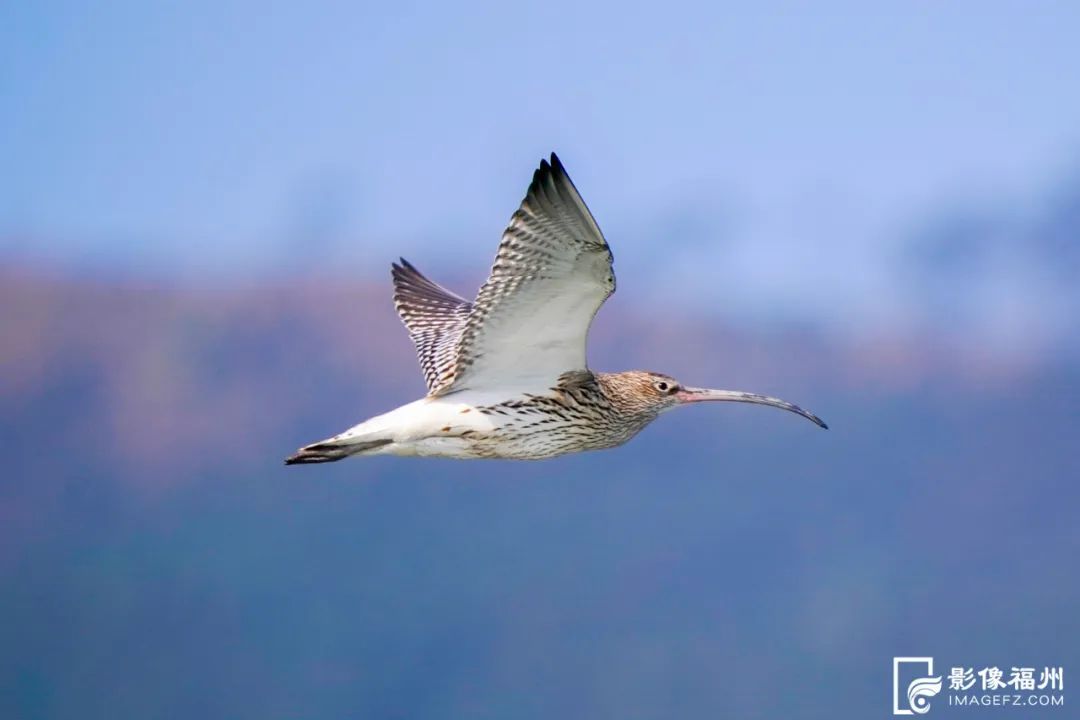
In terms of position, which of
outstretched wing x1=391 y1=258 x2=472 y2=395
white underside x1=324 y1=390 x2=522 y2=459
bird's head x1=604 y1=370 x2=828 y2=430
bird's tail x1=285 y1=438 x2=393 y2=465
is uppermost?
outstretched wing x1=391 y1=258 x2=472 y2=395

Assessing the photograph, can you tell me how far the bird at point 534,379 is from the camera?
8.22m

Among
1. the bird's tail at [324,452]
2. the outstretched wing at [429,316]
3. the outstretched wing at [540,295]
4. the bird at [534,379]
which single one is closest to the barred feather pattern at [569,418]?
the bird at [534,379]

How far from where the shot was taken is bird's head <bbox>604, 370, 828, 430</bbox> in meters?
9.71

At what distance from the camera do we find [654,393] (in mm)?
9852

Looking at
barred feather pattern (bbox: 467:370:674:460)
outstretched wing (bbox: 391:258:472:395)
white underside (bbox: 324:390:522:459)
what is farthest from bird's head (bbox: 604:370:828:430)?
outstretched wing (bbox: 391:258:472:395)

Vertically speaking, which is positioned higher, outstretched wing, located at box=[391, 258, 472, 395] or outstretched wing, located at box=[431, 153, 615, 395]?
outstretched wing, located at box=[391, 258, 472, 395]

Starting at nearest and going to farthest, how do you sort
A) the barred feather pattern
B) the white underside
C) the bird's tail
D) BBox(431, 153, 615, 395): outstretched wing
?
BBox(431, 153, 615, 395): outstretched wing → the bird's tail → the white underside → the barred feather pattern

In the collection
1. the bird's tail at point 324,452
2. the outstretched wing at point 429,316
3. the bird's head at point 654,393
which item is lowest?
the bird's tail at point 324,452

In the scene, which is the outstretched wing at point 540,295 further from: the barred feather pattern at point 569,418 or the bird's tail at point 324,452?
the bird's tail at point 324,452

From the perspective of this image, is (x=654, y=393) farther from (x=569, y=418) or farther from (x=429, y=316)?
(x=429, y=316)

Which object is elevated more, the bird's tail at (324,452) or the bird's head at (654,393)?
the bird's head at (654,393)

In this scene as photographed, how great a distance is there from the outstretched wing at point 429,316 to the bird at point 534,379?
982 millimetres

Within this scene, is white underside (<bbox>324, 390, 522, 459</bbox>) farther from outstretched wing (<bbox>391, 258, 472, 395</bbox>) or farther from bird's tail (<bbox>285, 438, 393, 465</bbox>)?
outstretched wing (<bbox>391, 258, 472, 395</bbox>)

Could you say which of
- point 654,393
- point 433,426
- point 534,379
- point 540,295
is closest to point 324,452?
point 433,426
